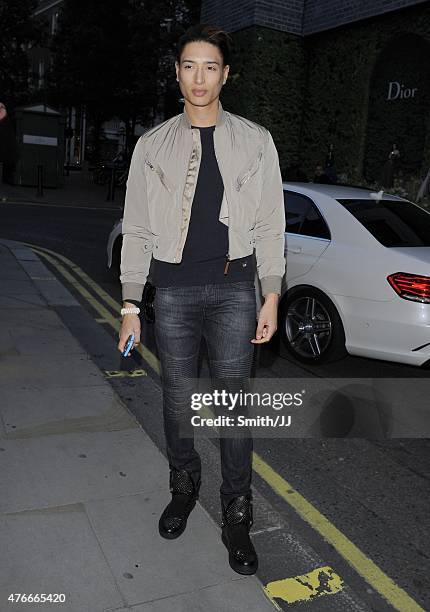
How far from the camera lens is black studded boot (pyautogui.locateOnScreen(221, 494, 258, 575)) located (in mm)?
2584

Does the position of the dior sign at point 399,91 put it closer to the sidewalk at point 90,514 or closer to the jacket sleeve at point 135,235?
the sidewalk at point 90,514

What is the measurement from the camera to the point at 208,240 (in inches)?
97.7

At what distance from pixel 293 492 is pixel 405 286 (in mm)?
1976

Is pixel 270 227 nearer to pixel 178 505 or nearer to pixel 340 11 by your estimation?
pixel 178 505

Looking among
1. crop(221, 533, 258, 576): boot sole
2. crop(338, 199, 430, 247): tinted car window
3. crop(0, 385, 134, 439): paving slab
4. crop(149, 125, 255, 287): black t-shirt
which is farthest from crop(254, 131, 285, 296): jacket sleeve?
crop(338, 199, 430, 247): tinted car window

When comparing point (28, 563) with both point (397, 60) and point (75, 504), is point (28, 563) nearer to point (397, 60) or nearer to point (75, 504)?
point (75, 504)

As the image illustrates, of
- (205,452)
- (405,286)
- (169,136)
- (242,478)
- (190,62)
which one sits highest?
(190,62)

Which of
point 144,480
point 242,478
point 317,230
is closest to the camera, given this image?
point 242,478

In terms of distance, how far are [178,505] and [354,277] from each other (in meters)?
2.71

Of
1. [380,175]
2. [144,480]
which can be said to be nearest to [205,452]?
[144,480]

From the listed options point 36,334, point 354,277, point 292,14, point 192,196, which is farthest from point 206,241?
point 292,14

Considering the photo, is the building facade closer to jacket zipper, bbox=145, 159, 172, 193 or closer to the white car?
the white car

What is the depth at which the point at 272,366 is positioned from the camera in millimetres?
5457

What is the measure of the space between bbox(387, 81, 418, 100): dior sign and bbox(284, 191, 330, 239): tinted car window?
431 inches
